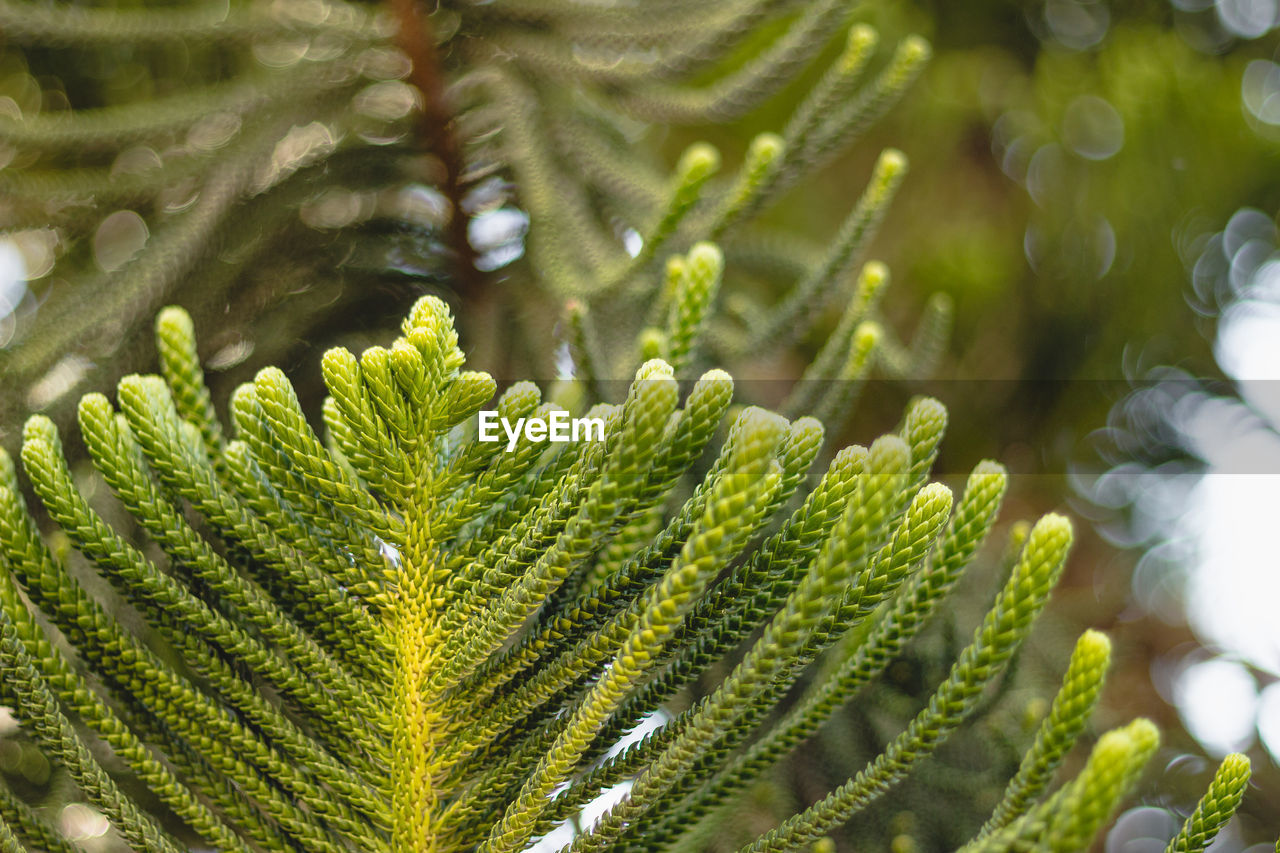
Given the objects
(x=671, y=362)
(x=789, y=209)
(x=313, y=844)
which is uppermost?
(x=671, y=362)

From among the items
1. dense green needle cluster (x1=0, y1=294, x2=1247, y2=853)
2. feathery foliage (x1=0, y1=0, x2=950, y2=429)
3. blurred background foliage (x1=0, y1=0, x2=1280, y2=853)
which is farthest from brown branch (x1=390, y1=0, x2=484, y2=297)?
dense green needle cluster (x1=0, y1=294, x2=1247, y2=853)

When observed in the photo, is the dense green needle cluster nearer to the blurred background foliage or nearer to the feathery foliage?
the feathery foliage

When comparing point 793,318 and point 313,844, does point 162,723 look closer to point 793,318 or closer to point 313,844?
point 313,844

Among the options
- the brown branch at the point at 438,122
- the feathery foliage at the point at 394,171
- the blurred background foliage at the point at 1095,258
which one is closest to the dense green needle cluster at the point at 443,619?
the feathery foliage at the point at 394,171

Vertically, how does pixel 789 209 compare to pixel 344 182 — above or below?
below

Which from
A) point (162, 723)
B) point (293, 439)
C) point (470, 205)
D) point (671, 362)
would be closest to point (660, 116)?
point (470, 205)

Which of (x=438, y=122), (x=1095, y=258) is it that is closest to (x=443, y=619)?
(x=438, y=122)

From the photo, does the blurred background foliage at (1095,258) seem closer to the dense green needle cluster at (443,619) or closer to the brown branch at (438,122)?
the brown branch at (438,122)
